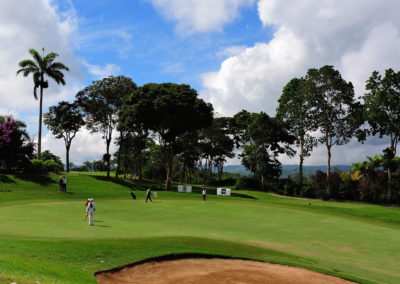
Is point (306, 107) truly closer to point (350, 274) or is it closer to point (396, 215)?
point (396, 215)

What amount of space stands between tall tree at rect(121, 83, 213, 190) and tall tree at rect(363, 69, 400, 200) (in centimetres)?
3273

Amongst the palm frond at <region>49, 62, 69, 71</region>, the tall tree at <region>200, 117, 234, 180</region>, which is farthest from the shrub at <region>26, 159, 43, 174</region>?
the tall tree at <region>200, 117, 234, 180</region>

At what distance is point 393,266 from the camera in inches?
680

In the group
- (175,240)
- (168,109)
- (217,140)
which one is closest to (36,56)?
(168,109)

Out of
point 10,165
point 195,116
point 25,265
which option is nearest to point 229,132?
point 195,116

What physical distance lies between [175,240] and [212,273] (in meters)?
4.88

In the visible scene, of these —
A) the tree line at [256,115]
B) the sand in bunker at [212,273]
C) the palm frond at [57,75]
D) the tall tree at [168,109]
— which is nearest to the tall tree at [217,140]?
the tree line at [256,115]

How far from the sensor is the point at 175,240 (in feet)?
63.1

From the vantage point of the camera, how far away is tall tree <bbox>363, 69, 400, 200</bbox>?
63000 mm

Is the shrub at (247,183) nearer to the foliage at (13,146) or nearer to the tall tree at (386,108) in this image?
the tall tree at (386,108)

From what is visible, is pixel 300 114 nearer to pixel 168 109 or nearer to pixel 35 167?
pixel 168 109

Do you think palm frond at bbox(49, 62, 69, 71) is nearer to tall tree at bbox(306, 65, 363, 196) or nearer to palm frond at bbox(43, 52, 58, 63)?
palm frond at bbox(43, 52, 58, 63)

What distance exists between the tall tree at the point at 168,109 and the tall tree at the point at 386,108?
32733 millimetres

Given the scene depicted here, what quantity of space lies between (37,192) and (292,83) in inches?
2394
